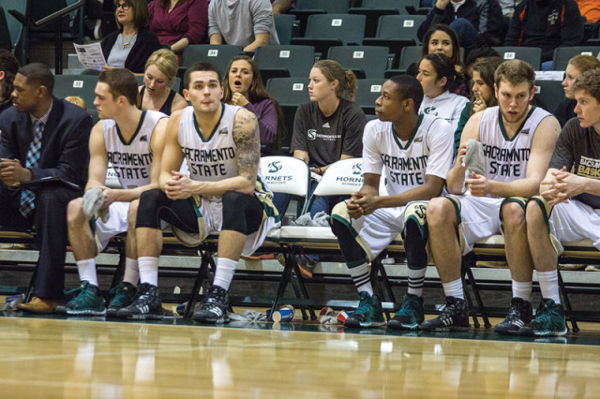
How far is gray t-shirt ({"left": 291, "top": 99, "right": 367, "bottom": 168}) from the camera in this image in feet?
18.8

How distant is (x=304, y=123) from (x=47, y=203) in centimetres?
192

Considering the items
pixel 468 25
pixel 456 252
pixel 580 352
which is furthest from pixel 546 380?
pixel 468 25

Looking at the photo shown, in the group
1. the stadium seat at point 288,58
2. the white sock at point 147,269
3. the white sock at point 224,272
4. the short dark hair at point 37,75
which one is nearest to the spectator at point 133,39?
the stadium seat at point 288,58

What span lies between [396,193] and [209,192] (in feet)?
3.31

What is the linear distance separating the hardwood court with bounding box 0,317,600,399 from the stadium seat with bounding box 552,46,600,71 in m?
3.60

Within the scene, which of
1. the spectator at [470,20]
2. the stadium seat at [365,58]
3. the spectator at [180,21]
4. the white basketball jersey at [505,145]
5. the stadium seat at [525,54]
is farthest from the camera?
the spectator at [180,21]

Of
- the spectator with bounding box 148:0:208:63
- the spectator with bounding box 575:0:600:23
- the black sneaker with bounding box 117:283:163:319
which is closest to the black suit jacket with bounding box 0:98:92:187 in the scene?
the black sneaker with bounding box 117:283:163:319

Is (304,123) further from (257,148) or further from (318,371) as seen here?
(318,371)

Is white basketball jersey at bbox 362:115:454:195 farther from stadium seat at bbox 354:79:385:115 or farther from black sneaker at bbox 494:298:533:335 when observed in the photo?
stadium seat at bbox 354:79:385:115

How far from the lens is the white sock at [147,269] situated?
4.36 m

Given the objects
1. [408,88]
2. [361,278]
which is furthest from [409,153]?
[361,278]

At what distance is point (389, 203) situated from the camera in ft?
14.6

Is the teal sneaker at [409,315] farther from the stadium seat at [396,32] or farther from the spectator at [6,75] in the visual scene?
the stadium seat at [396,32]

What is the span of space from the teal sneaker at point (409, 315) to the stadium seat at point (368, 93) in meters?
2.56
